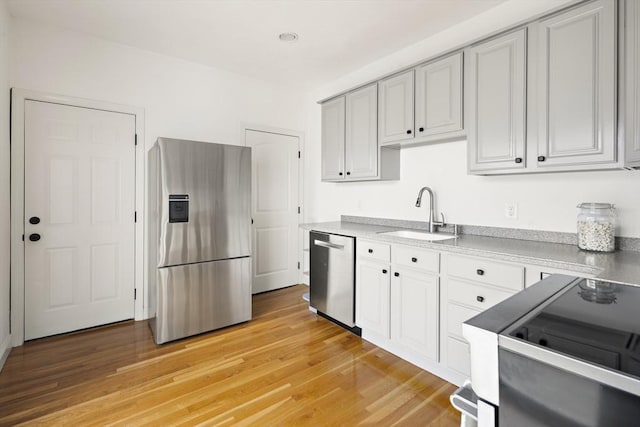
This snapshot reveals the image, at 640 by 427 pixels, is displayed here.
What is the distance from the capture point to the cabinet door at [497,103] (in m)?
2.05

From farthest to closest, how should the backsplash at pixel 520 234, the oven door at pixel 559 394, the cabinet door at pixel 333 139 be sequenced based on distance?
the cabinet door at pixel 333 139 → the backsplash at pixel 520 234 → the oven door at pixel 559 394

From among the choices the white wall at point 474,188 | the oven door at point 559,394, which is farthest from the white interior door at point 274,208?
the oven door at point 559,394

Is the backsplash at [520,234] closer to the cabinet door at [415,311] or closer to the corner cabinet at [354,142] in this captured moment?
the corner cabinet at [354,142]

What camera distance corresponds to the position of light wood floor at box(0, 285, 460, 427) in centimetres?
184

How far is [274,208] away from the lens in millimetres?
4148

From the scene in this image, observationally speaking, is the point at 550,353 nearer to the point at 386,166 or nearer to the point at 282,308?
the point at 386,166

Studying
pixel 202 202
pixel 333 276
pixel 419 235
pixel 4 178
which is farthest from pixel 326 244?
pixel 4 178

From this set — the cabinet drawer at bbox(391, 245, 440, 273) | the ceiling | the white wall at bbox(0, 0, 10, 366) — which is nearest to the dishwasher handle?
the cabinet drawer at bbox(391, 245, 440, 273)

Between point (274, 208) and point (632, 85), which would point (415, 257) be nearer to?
point (632, 85)

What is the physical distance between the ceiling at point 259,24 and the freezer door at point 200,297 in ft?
6.79

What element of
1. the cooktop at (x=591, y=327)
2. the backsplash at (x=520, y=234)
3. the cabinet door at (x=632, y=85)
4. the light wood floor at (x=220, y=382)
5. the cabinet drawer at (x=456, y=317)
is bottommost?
the light wood floor at (x=220, y=382)

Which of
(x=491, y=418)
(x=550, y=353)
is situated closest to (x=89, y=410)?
(x=491, y=418)

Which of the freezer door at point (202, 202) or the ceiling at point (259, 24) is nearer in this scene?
the ceiling at point (259, 24)

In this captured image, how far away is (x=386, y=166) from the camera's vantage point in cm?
311
